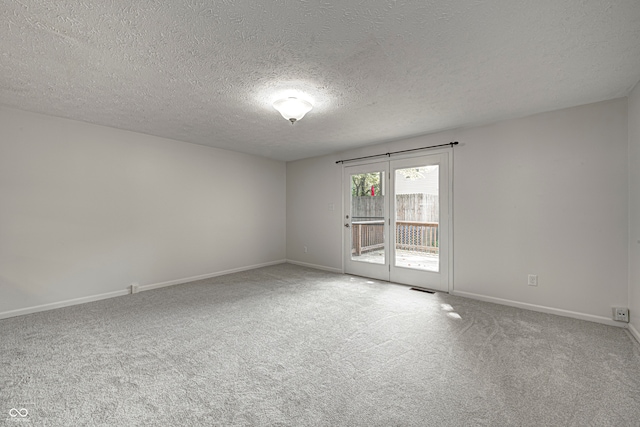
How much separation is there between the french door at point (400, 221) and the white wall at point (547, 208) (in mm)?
243

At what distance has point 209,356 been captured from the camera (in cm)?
223

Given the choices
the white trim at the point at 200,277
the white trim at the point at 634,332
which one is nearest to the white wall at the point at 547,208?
the white trim at the point at 634,332

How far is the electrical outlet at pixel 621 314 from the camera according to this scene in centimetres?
276

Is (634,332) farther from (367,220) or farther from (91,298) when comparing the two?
(91,298)

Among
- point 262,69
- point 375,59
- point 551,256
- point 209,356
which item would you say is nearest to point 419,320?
point 551,256

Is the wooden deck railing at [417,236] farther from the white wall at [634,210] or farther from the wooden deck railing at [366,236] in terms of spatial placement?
the white wall at [634,210]

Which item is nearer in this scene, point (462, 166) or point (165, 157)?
point (462, 166)

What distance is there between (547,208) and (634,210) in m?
A: 0.67

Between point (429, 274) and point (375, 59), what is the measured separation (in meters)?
3.20

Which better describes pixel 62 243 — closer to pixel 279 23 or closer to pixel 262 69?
pixel 262 69

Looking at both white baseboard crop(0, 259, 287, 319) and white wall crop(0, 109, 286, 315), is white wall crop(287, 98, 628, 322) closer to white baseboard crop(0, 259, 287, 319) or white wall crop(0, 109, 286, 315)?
white wall crop(0, 109, 286, 315)

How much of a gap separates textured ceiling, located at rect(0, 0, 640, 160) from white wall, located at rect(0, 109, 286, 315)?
20.6 inches

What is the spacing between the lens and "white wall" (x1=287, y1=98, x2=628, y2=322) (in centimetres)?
285

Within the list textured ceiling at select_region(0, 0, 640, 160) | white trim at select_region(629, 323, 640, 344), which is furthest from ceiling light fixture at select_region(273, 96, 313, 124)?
white trim at select_region(629, 323, 640, 344)
